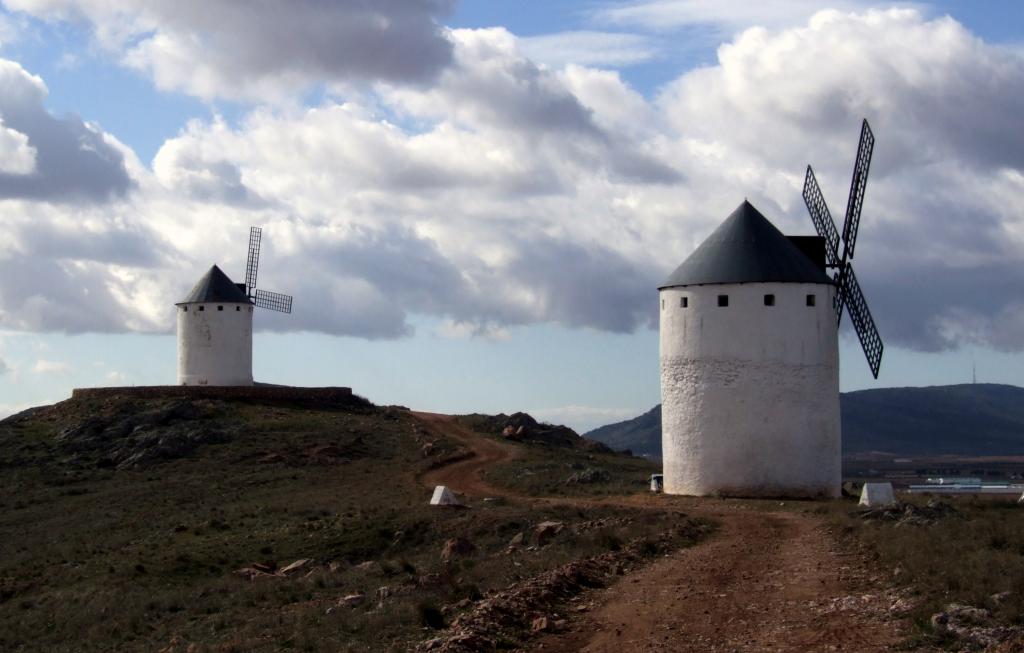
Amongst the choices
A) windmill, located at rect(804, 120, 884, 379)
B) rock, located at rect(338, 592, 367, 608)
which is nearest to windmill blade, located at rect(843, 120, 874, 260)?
windmill, located at rect(804, 120, 884, 379)

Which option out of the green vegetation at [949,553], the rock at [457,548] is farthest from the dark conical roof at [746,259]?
the rock at [457,548]

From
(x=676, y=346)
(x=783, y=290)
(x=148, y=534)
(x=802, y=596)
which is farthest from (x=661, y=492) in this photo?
(x=802, y=596)

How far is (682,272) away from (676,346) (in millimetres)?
2055

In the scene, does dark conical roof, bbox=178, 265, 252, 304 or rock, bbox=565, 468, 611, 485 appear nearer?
rock, bbox=565, 468, 611, 485

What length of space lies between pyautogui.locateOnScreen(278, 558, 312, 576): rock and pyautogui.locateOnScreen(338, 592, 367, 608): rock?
554 cm

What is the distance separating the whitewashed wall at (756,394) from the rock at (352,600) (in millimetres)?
14173

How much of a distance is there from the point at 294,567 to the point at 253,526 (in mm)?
5503

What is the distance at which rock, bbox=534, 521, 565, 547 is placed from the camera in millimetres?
22953

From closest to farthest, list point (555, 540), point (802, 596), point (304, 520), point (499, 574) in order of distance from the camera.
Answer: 1. point (802, 596)
2. point (499, 574)
3. point (555, 540)
4. point (304, 520)

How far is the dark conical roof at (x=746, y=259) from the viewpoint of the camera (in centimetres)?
3059

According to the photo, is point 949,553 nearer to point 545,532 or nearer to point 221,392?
point 545,532

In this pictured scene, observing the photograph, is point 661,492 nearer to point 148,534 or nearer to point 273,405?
point 148,534

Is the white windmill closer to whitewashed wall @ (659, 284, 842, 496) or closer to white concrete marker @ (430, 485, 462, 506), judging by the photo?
whitewashed wall @ (659, 284, 842, 496)

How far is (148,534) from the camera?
98.1 feet
